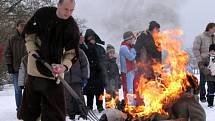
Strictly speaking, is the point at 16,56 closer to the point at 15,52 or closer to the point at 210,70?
the point at 15,52

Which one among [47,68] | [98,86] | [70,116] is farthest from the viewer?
[98,86]

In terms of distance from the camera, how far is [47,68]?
5641 mm

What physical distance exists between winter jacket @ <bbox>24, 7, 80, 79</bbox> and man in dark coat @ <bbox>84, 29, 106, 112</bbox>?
4644 mm

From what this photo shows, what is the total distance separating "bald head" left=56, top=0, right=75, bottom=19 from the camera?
5559 millimetres

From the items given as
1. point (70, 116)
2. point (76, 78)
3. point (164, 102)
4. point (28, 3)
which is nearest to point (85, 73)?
point (76, 78)

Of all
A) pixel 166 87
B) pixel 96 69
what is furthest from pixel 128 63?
pixel 166 87

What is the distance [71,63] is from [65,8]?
26.6 inches

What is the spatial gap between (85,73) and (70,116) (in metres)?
0.88

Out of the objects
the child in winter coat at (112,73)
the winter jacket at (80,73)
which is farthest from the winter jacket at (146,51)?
the child in winter coat at (112,73)

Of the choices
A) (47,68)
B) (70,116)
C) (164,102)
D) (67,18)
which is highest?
(67,18)

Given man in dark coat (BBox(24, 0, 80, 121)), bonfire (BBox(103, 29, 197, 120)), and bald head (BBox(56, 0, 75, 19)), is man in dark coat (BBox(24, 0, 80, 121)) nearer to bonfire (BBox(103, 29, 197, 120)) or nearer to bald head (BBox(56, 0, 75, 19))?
bald head (BBox(56, 0, 75, 19))

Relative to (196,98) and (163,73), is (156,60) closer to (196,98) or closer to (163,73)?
(163,73)

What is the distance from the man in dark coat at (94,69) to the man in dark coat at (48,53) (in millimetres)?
4660

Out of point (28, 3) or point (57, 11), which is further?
point (28, 3)
